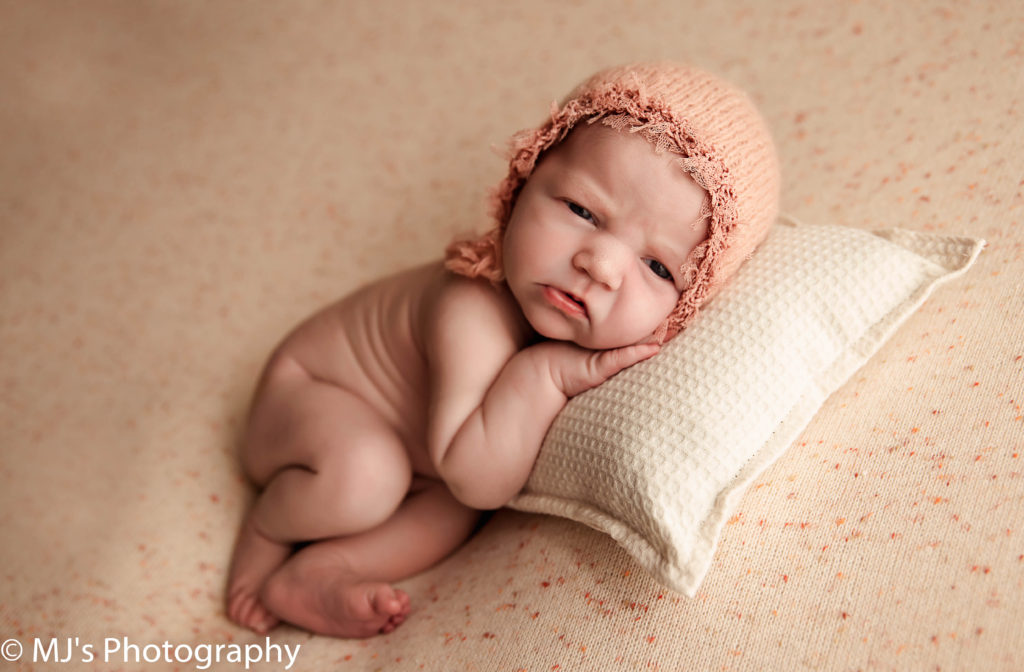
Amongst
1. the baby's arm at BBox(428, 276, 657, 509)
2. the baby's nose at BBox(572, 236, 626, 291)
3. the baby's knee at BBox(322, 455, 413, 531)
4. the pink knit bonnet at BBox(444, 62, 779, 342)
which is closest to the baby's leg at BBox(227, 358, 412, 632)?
the baby's knee at BBox(322, 455, 413, 531)

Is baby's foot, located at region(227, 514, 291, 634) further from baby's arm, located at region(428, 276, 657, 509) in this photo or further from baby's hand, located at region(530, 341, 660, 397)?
baby's hand, located at region(530, 341, 660, 397)

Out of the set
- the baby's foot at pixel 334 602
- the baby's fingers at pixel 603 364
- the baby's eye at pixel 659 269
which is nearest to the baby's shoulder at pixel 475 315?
the baby's fingers at pixel 603 364

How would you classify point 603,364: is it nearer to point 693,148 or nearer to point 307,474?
point 693,148

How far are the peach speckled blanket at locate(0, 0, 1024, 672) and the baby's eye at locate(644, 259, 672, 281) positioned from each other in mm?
298

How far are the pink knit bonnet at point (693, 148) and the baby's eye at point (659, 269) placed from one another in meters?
0.03

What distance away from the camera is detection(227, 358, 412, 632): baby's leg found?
1.30 metres

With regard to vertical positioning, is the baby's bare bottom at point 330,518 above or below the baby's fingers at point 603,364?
below

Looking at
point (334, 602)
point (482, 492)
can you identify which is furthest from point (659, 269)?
point (334, 602)

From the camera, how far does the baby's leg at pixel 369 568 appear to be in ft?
4.07

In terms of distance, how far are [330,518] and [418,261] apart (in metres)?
0.68

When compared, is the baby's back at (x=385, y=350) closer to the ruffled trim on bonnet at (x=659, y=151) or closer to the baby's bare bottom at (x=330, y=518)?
the baby's bare bottom at (x=330, y=518)

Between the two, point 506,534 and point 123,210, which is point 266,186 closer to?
point 123,210

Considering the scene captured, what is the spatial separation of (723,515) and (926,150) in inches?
35.4

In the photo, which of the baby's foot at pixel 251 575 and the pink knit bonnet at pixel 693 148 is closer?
the pink knit bonnet at pixel 693 148
